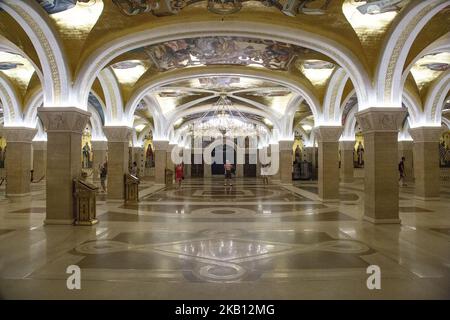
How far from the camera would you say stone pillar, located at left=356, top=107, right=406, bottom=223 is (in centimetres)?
691

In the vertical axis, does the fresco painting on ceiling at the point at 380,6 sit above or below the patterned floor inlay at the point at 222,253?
above

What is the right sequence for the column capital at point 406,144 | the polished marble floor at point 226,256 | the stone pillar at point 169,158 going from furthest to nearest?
1. the stone pillar at point 169,158
2. the column capital at point 406,144
3. the polished marble floor at point 226,256

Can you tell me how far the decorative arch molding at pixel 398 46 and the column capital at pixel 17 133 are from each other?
11.4 meters

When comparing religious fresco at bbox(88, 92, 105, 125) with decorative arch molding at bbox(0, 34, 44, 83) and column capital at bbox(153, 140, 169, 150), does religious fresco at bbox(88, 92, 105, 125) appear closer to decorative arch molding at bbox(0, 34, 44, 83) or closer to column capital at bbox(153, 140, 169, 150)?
column capital at bbox(153, 140, 169, 150)

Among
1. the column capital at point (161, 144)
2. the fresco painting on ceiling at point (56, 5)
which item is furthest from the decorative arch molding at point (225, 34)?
the column capital at point (161, 144)

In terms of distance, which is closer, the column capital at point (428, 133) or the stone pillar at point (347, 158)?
the column capital at point (428, 133)

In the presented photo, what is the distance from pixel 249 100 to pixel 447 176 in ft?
45.8

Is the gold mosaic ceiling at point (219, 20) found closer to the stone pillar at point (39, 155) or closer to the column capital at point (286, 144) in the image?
the column capital at point (286, 144)

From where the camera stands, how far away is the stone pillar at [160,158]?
17141mm

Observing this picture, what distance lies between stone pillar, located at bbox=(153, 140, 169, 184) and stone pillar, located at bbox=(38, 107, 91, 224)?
10.2 metres

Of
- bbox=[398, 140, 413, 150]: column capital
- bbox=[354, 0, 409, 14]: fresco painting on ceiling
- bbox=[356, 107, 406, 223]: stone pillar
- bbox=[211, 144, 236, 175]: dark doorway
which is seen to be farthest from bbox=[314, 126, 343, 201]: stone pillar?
bbox=[211, 144, 236, 175]: dark doorway

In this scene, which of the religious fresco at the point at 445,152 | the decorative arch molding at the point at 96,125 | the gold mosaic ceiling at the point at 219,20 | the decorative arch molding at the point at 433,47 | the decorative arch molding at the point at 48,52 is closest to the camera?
the decorative arch molding at the point at 48,52

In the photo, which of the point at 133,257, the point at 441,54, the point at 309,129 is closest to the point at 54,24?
the point at 133,257

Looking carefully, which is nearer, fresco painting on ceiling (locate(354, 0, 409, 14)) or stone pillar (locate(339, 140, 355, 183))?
fresco painting on ceiling (locate(354, 0, 409, 14))
